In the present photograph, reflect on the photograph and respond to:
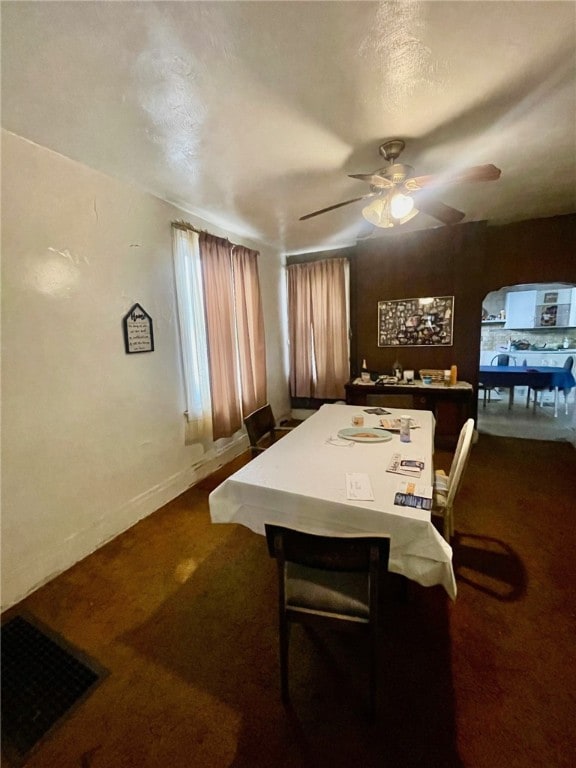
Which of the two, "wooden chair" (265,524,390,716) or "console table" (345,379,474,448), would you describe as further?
"console table" (345,379,474,448)

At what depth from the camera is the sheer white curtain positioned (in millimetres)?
2775

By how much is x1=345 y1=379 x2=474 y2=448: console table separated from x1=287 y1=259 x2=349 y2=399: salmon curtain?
68 cm

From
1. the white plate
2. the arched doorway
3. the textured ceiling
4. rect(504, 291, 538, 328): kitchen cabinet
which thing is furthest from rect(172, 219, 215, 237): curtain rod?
rect(504, 291, 538, 328): kitchen cabinet

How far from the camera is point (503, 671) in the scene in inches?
52.7

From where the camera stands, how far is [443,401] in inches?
147

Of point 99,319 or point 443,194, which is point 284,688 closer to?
point 99,319

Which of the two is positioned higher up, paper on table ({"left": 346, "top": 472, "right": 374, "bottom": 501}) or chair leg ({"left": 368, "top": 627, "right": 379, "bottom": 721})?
paper on table ({"left": 346, "top": 472, "right": 374, "bottom": 501})

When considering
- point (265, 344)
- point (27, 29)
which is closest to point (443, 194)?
point (265, 344)

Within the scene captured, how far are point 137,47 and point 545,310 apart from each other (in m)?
7.74

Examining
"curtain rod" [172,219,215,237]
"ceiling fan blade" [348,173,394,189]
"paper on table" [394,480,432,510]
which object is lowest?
"paper on table" [394,480,432,510]

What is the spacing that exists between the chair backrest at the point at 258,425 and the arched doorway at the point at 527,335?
3.72 meters

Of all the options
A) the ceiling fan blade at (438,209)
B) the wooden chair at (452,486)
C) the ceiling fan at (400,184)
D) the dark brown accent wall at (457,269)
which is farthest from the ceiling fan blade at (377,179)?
the dark brown accent wall at (457,269)

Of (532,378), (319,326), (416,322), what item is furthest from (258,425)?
(532,378)

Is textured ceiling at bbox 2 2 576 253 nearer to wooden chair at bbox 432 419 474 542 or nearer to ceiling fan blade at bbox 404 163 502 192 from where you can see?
ceiling fan blade at bbox 404 163 502 192
